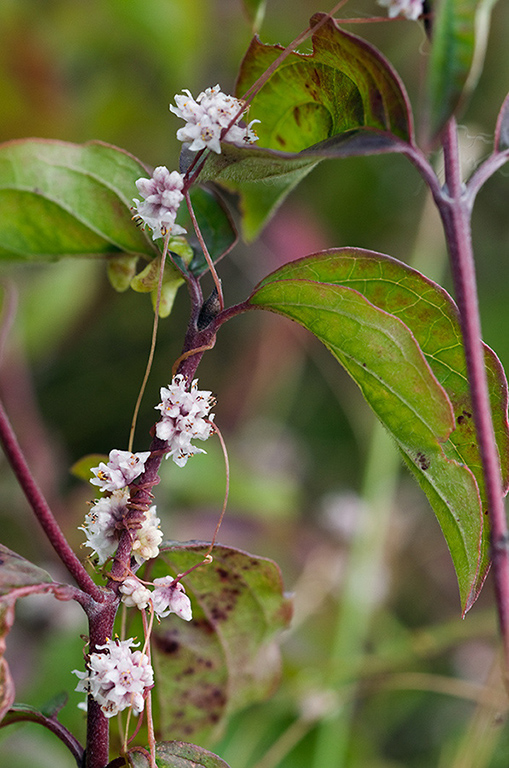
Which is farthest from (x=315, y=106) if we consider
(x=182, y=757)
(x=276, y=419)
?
(x=276, y=419)

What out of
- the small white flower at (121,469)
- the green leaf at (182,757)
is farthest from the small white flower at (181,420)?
the green leaf at (182,757)

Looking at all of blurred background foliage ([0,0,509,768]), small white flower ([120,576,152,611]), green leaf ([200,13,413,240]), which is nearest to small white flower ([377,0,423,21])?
green leaf ([200,13,413,240])

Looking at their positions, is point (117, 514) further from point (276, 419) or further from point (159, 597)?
point (276, 419)

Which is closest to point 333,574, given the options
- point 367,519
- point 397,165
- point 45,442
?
point 367,519

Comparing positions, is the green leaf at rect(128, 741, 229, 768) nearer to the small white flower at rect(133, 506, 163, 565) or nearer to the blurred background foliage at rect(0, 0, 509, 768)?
the small white flower at rect(133, 506, 163, 565)

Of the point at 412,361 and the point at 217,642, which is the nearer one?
the point at 412,361

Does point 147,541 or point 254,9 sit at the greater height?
point 254,9
